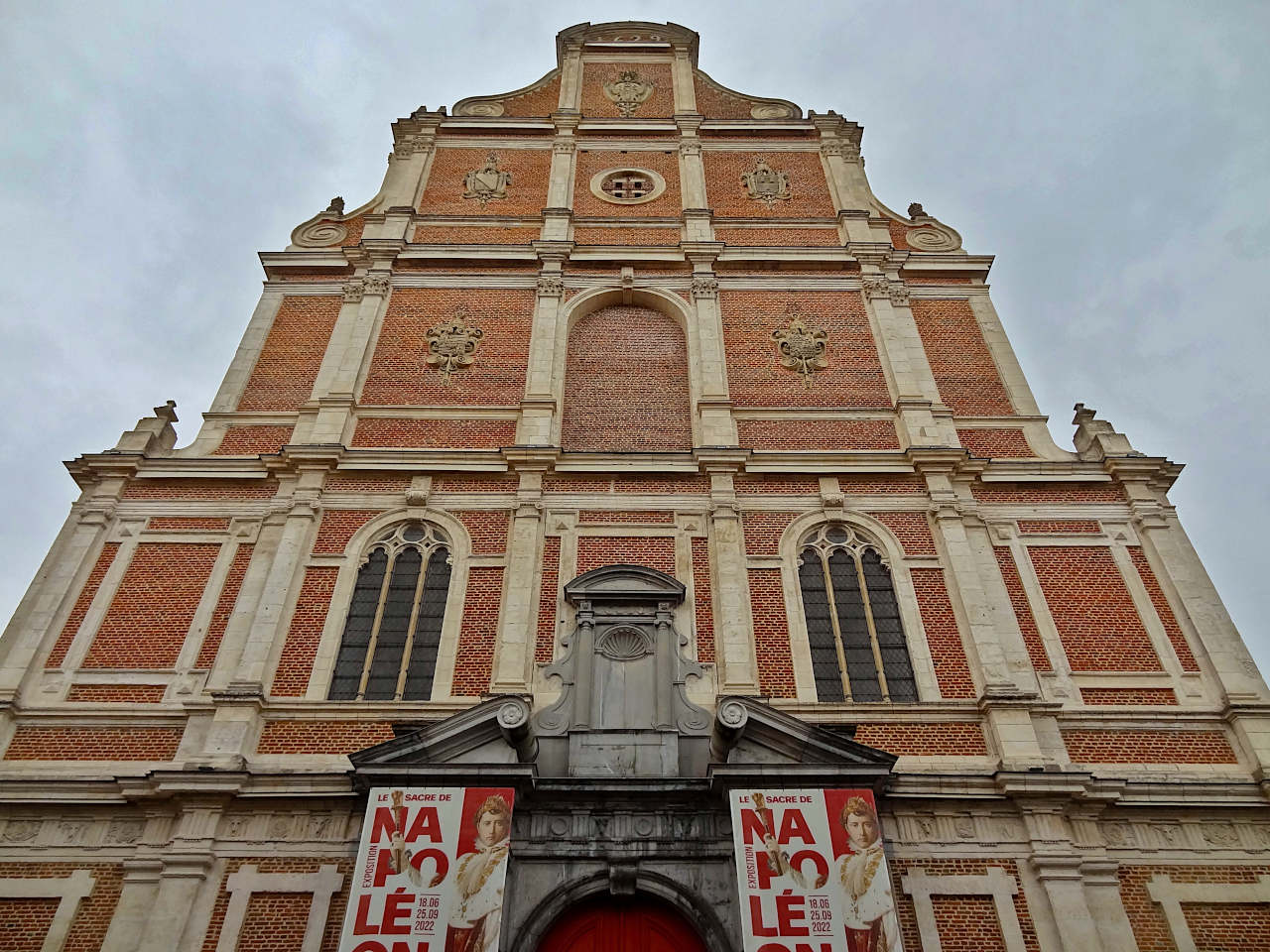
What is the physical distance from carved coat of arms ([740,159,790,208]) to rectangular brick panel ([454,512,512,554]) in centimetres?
955

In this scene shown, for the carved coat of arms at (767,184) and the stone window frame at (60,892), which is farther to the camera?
the carved coat of arms at (767,184)

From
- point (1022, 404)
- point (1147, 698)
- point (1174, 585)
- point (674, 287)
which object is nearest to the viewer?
point (1147, 698)

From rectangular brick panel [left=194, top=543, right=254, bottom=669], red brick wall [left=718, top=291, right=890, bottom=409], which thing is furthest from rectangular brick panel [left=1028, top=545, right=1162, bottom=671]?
rectangular brick panel [left=194, top=543, right=254, bottom=669]

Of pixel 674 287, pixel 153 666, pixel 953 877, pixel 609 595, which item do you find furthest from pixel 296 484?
pixel 953 877

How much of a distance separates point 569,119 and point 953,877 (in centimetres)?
1698

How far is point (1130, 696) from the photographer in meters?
11.9

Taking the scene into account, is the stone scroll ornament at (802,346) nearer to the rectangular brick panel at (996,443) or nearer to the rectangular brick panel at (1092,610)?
the rectangular brick panel at (996,443)

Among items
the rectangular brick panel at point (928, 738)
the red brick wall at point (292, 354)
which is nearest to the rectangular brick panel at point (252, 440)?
the red brick wall at point (292, 354)

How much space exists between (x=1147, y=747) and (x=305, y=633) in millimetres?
10969

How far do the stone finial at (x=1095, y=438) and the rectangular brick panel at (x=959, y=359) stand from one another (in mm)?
1155

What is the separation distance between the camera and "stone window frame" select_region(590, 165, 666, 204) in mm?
19047

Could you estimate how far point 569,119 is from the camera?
20484 mm

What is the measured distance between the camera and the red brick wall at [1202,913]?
9.83m

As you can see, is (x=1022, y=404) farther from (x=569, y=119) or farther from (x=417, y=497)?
(x=569, y=119)
